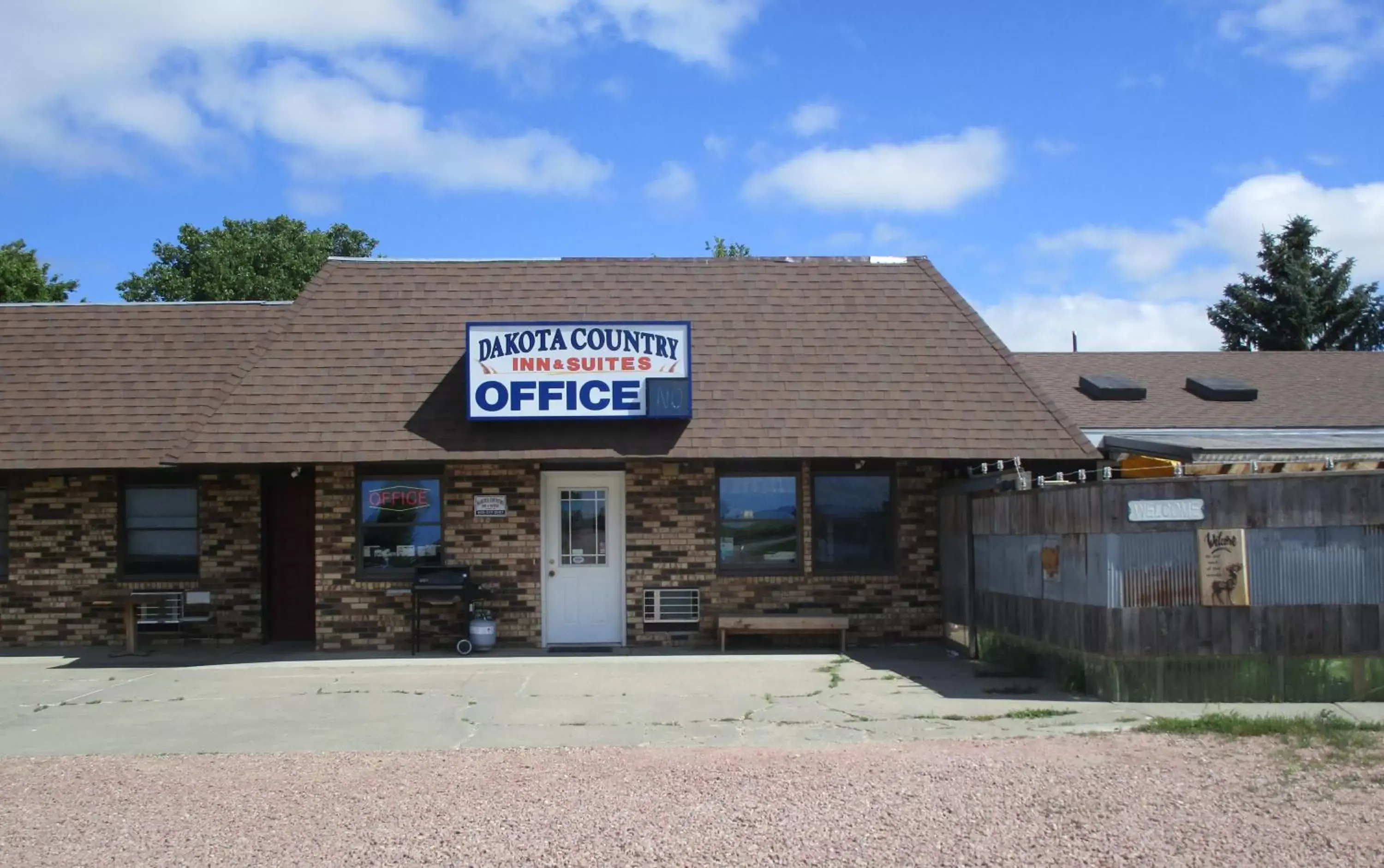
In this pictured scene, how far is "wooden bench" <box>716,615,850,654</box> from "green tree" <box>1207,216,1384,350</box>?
1067 inches

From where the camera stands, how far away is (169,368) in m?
16.9

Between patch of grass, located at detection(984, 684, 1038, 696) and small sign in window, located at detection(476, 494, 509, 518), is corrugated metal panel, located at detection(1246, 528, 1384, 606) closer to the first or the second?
patch of grass, located at detection(984, 684, 1038, 696)

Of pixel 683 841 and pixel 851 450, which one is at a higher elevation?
pixel 851 450

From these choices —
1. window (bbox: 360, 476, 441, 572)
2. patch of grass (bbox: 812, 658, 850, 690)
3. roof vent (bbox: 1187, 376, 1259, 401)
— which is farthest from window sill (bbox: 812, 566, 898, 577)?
roof vent (bbox: 1187, 376, 1259, 401)

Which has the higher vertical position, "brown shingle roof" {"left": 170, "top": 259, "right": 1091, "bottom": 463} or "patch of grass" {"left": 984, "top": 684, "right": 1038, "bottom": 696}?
"brown shingle roof" {"left": 170, "top": 259, "right": 1091, "bottom": 463}

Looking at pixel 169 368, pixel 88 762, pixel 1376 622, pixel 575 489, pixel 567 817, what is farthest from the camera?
pixel 169 368

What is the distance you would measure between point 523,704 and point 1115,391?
1146 centimetres

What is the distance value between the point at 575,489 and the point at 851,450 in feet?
11.7

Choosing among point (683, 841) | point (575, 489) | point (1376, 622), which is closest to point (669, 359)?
point (575, 489)

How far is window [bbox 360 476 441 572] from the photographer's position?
15.6 meters

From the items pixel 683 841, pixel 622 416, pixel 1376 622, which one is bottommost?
pixel 683 841

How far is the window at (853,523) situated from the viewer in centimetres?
1577

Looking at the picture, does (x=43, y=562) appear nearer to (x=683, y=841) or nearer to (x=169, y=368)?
(x=169, y=368)

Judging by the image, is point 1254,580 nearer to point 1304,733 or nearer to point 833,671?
point 1304,733
